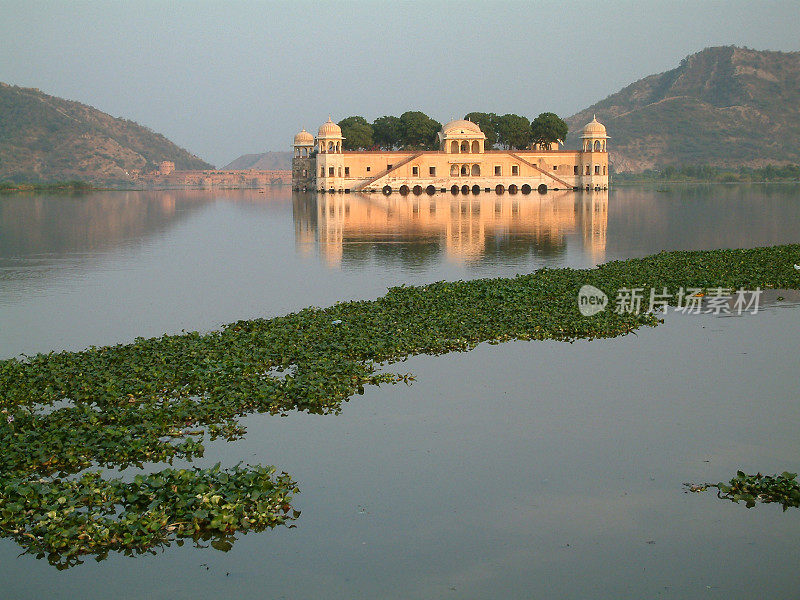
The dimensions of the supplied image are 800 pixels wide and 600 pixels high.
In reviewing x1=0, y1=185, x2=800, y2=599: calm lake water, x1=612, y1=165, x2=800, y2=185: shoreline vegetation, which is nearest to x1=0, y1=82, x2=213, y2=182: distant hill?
x1=612, y1=165, x2=800, y2=185: shoreline vegetation

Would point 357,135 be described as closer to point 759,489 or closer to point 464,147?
point 464,147

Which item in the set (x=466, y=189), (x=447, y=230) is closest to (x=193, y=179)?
(x=466, y=189)

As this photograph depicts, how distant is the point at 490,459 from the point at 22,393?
651 cm

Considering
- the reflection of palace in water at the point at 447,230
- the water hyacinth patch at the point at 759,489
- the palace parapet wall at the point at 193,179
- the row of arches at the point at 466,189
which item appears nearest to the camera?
the water hyacinth patch at the point at 759,489

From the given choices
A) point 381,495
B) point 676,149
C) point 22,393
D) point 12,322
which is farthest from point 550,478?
point 676,149

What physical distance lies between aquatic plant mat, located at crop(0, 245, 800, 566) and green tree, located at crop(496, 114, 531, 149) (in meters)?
74.0

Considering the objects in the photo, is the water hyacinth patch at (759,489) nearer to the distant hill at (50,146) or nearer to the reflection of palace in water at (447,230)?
the reflection of palace in water at (447,230)

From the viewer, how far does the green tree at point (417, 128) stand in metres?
92.7

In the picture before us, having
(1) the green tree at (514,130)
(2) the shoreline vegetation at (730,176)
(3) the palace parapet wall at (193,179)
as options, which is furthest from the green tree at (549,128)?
(3) the palace parapet wall at (193,179)

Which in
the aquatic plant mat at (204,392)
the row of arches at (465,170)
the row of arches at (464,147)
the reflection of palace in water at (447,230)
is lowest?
the aquatic plant mat at (204,392)

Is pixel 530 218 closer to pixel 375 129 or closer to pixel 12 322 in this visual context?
pixel 12 322

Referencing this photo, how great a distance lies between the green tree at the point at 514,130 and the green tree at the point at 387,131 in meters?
11.2

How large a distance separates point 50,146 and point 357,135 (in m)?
98.1

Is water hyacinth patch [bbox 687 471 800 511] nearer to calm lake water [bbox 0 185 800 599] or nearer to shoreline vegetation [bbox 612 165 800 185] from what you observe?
calm lake water [bbox 0 185 800 599]
